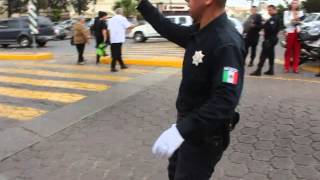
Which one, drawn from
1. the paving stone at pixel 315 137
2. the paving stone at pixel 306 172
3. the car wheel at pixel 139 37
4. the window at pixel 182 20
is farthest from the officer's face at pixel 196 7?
the car wheel at pixel 139 37

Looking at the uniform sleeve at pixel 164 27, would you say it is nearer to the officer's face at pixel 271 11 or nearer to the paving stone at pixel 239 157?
the paving stone at pixel 239 157

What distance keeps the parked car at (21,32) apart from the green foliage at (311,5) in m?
25.6

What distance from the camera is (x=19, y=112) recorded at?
8141 mm

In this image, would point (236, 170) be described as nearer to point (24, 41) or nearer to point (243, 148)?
point (243, 148)

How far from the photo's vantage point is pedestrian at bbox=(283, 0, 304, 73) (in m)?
12.2

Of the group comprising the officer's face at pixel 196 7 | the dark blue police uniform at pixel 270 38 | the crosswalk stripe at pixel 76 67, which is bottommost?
the crosswalk stripe at pixel 76 67

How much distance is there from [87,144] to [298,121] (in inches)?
119

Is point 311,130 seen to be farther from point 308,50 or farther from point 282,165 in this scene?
point 308,50

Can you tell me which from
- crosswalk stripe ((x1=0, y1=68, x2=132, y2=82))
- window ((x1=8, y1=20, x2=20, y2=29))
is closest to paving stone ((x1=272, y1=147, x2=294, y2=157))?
crosswalk stripe ((x1=0, y1=68, x2=132, y2=82))

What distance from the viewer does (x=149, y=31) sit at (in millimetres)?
30484

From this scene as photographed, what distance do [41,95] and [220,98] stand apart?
291 inches

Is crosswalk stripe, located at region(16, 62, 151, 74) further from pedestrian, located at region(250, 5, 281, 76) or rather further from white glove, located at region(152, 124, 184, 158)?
white glove, located at region(152, 124, 184, 158)

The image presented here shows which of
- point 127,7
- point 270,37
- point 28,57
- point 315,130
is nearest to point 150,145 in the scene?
point 315,130

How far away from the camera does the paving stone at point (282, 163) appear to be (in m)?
5.24
